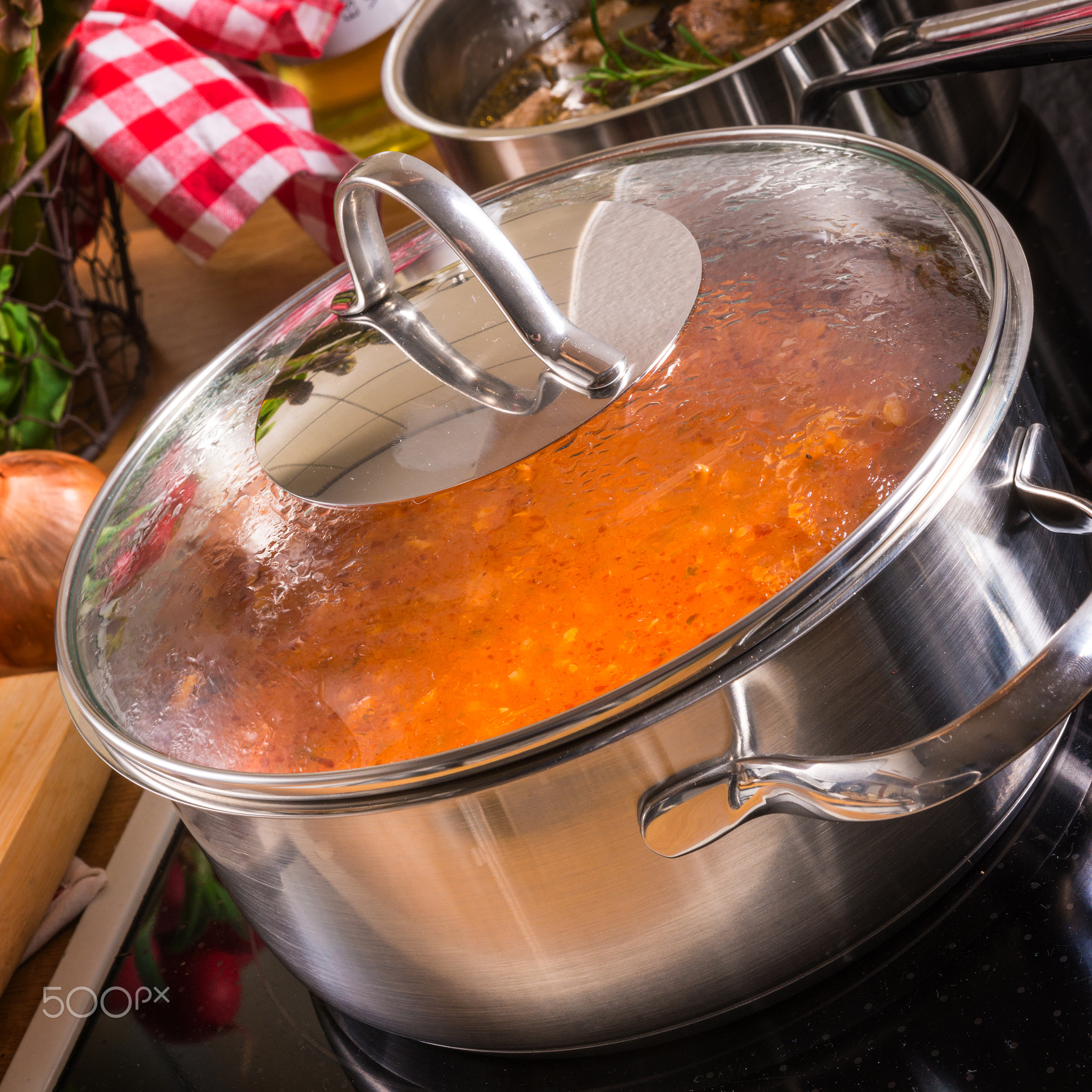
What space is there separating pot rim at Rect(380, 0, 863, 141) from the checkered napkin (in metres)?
0.08

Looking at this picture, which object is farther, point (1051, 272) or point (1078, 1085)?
point (1051, 272)

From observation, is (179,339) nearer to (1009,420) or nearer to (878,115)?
(878,115)

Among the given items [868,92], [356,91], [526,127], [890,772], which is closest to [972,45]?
[868,92]

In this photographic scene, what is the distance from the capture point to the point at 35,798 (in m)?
0.69

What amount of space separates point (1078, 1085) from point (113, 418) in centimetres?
98

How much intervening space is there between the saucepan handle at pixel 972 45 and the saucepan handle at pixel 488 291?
378mm

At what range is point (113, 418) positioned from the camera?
3.54 ft

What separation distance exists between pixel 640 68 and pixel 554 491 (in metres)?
0.74

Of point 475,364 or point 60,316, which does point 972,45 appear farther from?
point 60,316

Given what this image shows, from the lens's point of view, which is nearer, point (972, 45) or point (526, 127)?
point (972, 45)

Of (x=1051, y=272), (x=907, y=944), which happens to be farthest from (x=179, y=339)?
(x=907, y=944)

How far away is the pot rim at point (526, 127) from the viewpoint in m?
0.78

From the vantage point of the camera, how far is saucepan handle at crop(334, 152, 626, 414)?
0.45 meters

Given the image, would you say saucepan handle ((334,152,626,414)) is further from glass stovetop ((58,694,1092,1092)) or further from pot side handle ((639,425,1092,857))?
glass stovetop ((58,694,1092,1092))
